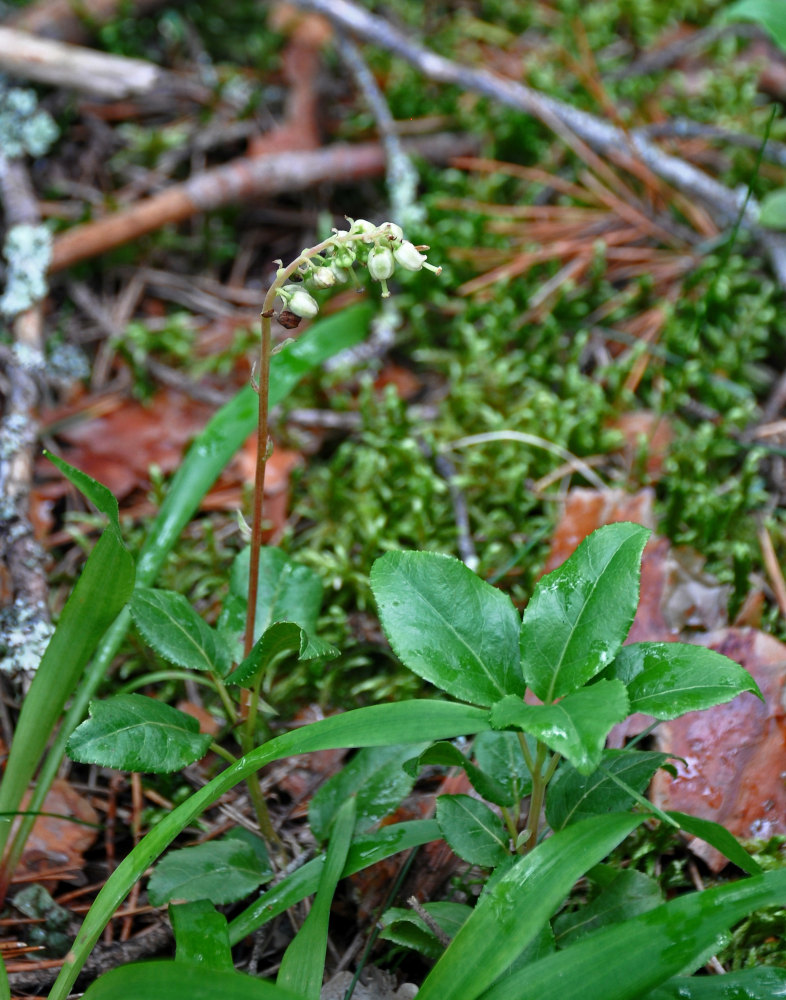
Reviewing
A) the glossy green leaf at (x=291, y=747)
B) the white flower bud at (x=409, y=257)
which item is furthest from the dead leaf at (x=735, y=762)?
the white flower bud at (x=409, y=257)

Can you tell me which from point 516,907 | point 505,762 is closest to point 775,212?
point 505,762

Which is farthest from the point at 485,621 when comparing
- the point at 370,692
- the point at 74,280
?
the point at 74,280

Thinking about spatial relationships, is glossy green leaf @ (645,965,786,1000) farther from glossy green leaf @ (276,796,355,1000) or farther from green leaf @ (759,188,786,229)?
green leaf @ (759,188,786,229)

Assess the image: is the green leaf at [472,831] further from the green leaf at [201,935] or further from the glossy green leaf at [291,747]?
the green leaf at [201,935]

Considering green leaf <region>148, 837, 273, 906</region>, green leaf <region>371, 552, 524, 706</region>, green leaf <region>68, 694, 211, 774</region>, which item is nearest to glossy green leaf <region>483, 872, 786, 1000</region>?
green leaf <region>371, 552, 524, 706</region>

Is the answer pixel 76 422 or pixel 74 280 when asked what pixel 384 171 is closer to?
pixel 74 280
